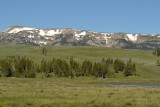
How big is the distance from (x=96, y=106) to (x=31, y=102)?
18.5 ft

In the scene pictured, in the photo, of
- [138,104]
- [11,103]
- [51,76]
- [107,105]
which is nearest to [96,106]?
[107,105]

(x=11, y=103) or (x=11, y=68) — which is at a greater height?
(x=11, y=103)

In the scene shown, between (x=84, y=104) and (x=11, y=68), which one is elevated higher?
(x=84, y=104)

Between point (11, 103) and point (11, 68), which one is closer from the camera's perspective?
point (11, 103)

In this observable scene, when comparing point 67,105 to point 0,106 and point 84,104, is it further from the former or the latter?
point 0,106

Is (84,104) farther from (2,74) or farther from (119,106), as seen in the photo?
(2,74)

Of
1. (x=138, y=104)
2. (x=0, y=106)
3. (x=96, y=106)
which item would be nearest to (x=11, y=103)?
(x=0, y=106)

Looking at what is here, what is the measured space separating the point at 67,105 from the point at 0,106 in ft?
16.9

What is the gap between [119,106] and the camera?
30.5 meters

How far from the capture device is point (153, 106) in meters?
30.0

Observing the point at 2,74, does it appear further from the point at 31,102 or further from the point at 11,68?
the point at 31,102

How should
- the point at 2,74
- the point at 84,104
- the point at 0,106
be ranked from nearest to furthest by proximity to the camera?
the point at 0,106 → the point at 84,104 → the point at 2,74

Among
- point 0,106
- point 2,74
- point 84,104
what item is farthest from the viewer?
point 2,74

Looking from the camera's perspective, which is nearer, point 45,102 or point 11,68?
point 45,102
